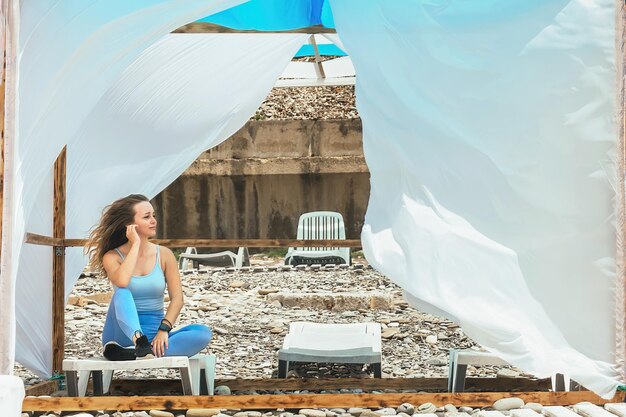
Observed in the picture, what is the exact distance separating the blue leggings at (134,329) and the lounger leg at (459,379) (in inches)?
58.3

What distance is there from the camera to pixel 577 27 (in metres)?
4.50

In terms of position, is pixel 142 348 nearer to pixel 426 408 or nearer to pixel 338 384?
pixel 338 384

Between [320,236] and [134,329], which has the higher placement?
[320,236]

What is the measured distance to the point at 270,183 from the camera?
55.3 ft

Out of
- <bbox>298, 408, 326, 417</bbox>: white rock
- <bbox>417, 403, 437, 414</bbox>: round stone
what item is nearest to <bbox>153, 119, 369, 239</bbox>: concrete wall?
<bbox>298, 408, 326, 417</bbox>: white rock

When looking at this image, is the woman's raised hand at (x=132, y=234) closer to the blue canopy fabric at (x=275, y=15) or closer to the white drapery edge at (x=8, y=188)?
the white drapery edge at (x=8, y=188)

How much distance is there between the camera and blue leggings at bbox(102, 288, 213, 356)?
521cm

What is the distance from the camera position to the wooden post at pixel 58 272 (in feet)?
20.0

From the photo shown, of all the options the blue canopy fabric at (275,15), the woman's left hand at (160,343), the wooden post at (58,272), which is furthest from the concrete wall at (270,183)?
the woman's left hand at (160,343)

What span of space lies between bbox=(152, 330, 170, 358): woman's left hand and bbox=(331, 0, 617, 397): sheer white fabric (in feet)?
4.30

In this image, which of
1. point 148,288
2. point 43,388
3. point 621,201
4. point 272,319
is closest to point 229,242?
point 148,288

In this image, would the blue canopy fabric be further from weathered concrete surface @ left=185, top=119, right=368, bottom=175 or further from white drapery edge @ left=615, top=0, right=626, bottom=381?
weathered concrete surface @ left=185, top=119, right=368, bottom=175

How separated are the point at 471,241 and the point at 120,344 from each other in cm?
209

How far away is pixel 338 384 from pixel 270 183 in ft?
35.8
